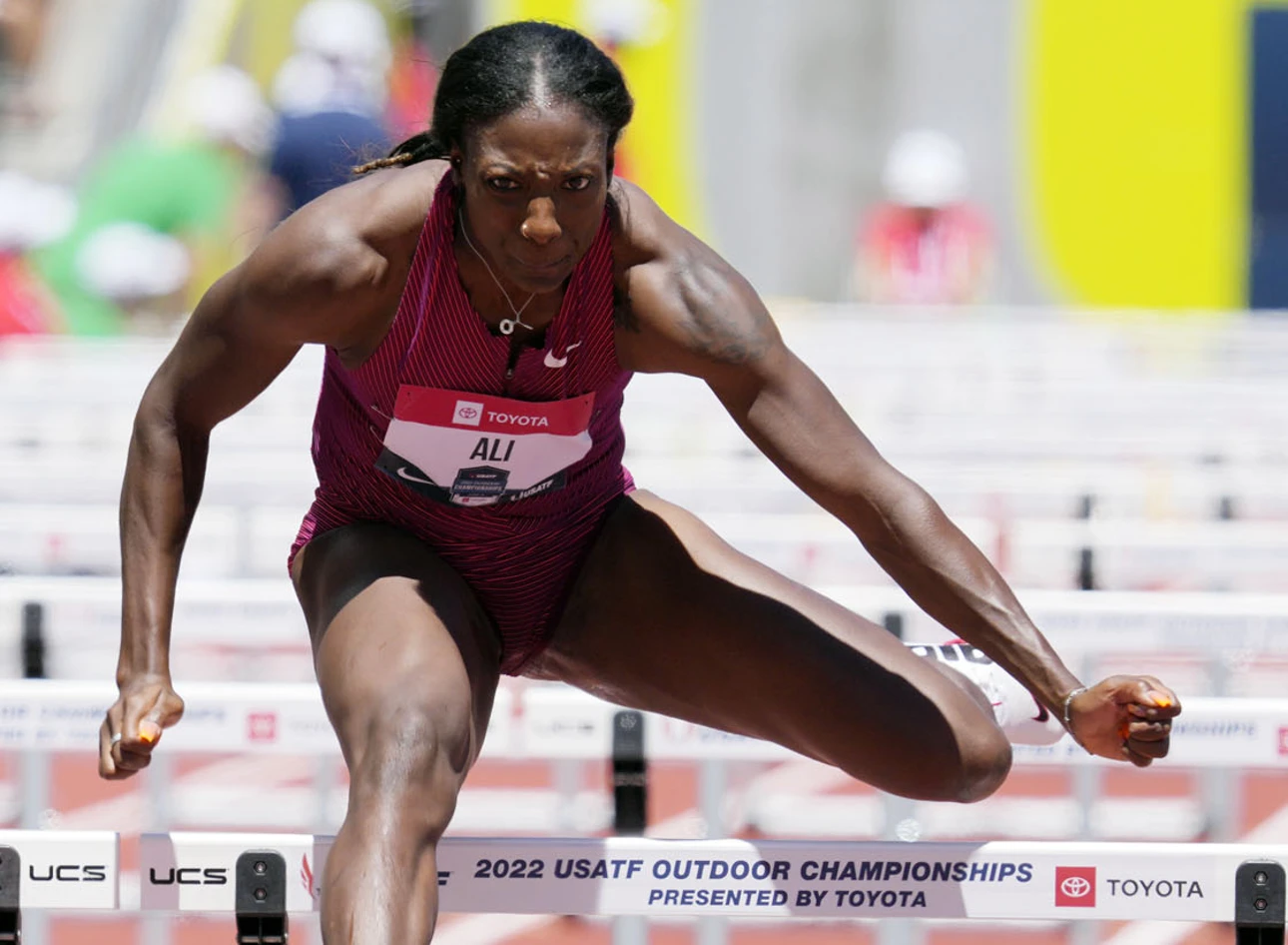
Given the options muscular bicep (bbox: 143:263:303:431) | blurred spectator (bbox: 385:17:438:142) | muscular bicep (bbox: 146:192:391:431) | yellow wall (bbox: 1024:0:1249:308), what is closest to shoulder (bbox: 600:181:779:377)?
muscular bicep (bbox: 146:192:391:431)

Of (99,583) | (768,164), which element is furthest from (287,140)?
(768,164)

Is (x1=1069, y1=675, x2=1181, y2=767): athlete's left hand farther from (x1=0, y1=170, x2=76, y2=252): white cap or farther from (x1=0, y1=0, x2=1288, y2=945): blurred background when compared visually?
(x1=0, y1=170, x2=76, y2=252): white cap

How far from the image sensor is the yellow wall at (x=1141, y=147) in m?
12.0

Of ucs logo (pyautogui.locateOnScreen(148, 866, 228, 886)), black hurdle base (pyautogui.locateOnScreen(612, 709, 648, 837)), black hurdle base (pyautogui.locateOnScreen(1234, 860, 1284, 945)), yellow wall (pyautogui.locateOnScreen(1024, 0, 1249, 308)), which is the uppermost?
yellow wall (pyautogui.locateOnScreen(1024, 0, 1249, 308))

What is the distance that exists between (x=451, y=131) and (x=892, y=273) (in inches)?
270

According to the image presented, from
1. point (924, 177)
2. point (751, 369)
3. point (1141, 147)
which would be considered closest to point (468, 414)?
point (751, 369)

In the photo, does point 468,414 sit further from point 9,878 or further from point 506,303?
point 9,878

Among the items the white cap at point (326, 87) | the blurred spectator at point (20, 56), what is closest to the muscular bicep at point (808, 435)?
the white cap at point (326, 87)

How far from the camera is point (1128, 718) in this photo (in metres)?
2.91

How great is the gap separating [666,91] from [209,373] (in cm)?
969

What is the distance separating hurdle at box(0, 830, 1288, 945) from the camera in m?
2.91

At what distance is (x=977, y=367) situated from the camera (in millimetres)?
7293

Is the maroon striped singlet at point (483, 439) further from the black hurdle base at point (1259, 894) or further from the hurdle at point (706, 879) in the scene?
the black hurdle base at point (1259, 894)

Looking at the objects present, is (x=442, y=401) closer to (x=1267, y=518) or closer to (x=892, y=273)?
(x=1267, y=518)
